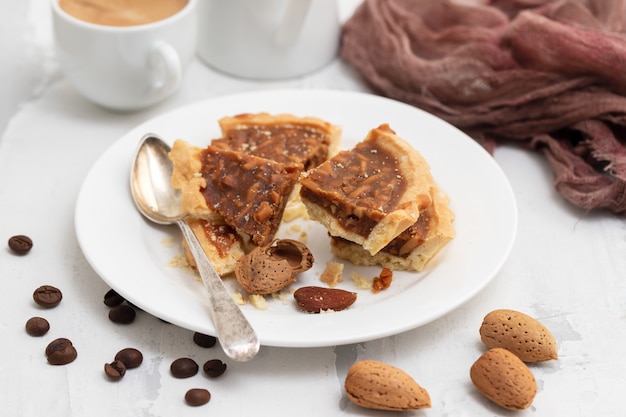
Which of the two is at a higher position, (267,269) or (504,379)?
(504,379)

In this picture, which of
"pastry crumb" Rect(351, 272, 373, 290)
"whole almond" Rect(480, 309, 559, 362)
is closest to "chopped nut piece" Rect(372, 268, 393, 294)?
"pastry crumb" Rect(351, 272, 373, 290)

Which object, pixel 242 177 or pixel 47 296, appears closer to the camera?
pixel 47 296

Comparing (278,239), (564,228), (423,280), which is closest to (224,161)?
(278,239)

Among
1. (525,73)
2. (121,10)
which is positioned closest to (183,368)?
(121,10)

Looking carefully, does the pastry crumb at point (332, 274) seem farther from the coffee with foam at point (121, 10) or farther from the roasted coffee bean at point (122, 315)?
the coffee with foam at point (121, 10)

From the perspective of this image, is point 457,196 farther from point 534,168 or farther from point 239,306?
point 239,306

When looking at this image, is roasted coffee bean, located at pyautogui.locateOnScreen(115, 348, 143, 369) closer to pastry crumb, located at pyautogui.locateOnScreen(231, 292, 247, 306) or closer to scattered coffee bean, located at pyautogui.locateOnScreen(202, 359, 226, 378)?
scattered coffee bean, located at pyautogui.locateOnScreen(202, 359, 226, 378)

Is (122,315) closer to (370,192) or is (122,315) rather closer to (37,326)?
(37,326)
